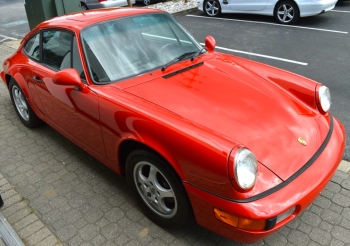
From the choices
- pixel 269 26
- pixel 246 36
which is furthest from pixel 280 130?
pixel 269 26

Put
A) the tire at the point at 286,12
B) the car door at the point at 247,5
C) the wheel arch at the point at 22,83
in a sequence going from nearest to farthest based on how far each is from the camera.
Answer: the wheel arch at the point at 22,83 < the tire at the point at 286,12 < the car door at the point at 247,5

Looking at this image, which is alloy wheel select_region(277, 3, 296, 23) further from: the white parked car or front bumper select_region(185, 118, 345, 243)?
front bumper select_region(185, 118, 345, 243)

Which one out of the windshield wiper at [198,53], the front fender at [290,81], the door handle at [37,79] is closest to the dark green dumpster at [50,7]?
the door handle at [37,79]

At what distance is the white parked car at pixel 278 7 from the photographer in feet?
27.5

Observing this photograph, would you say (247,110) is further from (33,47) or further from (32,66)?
(33,47)

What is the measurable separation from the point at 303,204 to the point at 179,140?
2.99 ft

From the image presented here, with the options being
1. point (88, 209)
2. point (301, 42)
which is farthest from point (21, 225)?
point (301, 42)

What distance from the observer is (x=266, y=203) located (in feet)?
6.48

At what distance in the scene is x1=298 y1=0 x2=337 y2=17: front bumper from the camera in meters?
8.28

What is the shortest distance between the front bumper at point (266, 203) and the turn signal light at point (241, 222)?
0.10 ft

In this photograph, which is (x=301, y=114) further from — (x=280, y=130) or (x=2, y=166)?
(x=2, y=166)

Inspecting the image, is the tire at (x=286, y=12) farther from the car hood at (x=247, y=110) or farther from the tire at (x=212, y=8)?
the car hood at (x=247, y=110)

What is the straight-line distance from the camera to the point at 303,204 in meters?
2.10

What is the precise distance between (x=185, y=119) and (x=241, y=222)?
786 mm
